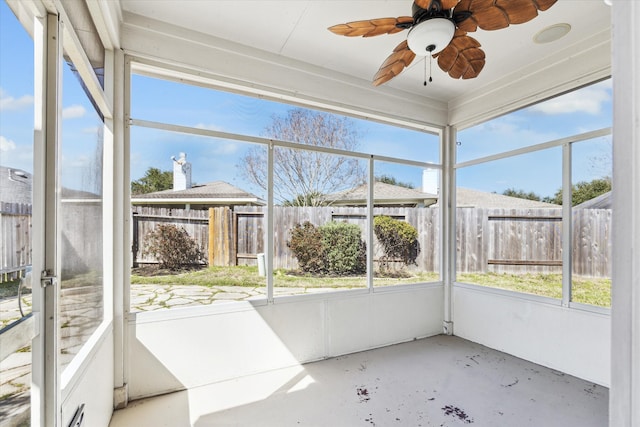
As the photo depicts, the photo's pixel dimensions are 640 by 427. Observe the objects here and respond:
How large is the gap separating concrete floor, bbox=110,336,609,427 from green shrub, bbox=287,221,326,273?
931mm

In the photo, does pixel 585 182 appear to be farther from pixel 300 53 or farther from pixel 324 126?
pixel 300 53

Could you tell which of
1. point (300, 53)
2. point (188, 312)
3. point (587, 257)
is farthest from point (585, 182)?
point (188, 312)

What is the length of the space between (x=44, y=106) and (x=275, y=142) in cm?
195

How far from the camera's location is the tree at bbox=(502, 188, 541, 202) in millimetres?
3197

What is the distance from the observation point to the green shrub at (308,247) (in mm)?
3176

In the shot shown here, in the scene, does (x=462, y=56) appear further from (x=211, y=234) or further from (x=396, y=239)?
(x=211, y=234)

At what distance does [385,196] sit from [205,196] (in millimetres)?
1953

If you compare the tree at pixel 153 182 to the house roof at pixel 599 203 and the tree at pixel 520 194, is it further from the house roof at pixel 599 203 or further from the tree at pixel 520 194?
the house roof at pixel 599 203

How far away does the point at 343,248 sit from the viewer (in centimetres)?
343

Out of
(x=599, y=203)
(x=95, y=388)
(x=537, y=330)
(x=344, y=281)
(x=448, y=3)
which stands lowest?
(x=537, y=330)

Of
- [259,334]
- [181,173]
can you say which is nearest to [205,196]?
[181,173]

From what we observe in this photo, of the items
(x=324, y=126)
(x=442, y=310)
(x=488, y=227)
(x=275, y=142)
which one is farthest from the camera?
(x=442, y=310)

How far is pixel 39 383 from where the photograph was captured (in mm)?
1174

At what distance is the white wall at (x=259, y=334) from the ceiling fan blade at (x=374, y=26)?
227 centimetres
